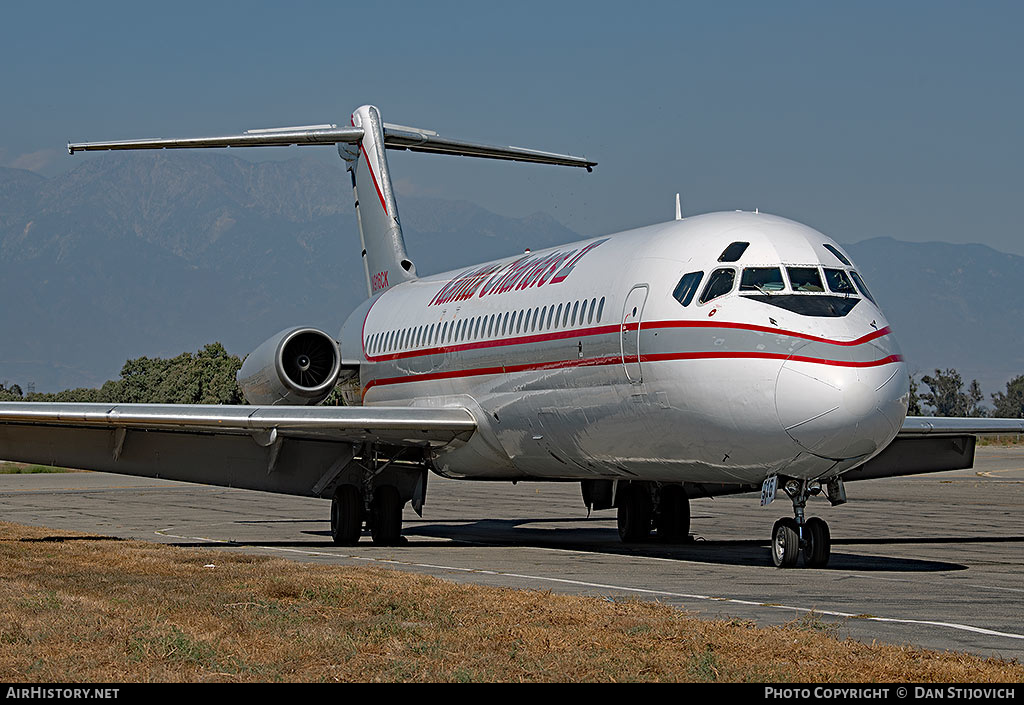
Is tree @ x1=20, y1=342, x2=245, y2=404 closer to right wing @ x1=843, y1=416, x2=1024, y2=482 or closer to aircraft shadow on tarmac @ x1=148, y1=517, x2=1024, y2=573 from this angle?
aircraft shadow on tarmac @ x1=148, y1=517, x2=1024, y2=573

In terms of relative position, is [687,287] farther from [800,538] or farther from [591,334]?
[800,538]

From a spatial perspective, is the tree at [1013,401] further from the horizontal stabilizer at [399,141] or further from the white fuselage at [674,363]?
the white fuselage at [674,363]

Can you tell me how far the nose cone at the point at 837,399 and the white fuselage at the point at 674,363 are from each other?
15 mm

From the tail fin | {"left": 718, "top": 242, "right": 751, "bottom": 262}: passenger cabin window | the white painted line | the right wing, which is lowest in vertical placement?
the white painted line

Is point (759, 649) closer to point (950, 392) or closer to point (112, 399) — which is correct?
point (112, 399)

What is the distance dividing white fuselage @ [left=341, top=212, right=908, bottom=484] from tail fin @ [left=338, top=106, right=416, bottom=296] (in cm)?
681

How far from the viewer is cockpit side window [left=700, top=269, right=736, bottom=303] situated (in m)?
15.5

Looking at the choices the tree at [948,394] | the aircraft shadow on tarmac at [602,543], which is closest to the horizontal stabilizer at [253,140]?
the aircraft shadow on tarmac at [602,543]

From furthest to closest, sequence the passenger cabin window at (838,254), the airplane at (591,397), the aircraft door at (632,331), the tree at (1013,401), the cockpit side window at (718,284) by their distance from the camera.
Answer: the tree at (1013,401) → the aircraft door at (632,331) → the passenger cabin window at (838,254) → the cockpit side window at (718,284) → the airplane at (591,397)

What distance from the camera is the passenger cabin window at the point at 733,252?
51.5 feet

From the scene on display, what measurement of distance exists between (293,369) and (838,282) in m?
11.2

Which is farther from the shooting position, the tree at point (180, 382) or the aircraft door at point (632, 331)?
the tree at point (180, 382)

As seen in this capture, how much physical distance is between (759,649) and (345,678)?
2551 millimetres

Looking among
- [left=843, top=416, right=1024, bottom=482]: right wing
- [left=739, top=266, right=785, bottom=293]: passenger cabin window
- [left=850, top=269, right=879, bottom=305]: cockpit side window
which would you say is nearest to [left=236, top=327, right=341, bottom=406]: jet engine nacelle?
[left=843, top=416, right=1024, bottom=482]: right wing
